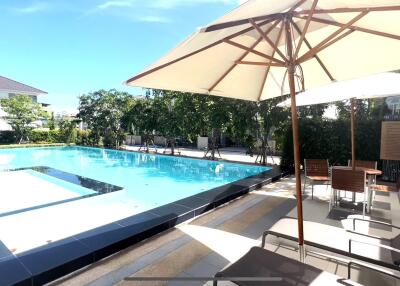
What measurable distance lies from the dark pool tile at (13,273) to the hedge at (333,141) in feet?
29.7

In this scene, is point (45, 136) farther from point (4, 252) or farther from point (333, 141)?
point (4, 252)

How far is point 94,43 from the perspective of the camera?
3133 centimetres

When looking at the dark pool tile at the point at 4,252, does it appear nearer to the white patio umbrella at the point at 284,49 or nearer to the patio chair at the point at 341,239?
the white patio umbrella at the point at 284,49

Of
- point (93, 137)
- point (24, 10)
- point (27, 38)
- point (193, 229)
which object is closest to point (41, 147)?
point (93, 137)

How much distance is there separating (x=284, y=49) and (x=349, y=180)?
2.54 m

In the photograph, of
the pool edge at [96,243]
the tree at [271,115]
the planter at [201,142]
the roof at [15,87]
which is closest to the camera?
the pool edge at [96,243]

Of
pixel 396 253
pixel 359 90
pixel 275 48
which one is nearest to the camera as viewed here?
pixel 275 48

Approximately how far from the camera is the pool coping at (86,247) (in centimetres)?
277

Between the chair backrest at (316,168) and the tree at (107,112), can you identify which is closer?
the chair backrest at (316,168)

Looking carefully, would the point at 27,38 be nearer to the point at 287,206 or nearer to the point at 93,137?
the point at 93,137

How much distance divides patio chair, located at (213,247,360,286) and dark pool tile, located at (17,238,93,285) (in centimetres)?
176

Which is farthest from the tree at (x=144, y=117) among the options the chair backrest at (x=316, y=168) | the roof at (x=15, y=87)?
the roof at (x=15, y=87)

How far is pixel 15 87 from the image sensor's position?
3634 cm

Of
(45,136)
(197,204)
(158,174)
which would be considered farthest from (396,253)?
(45,136)
